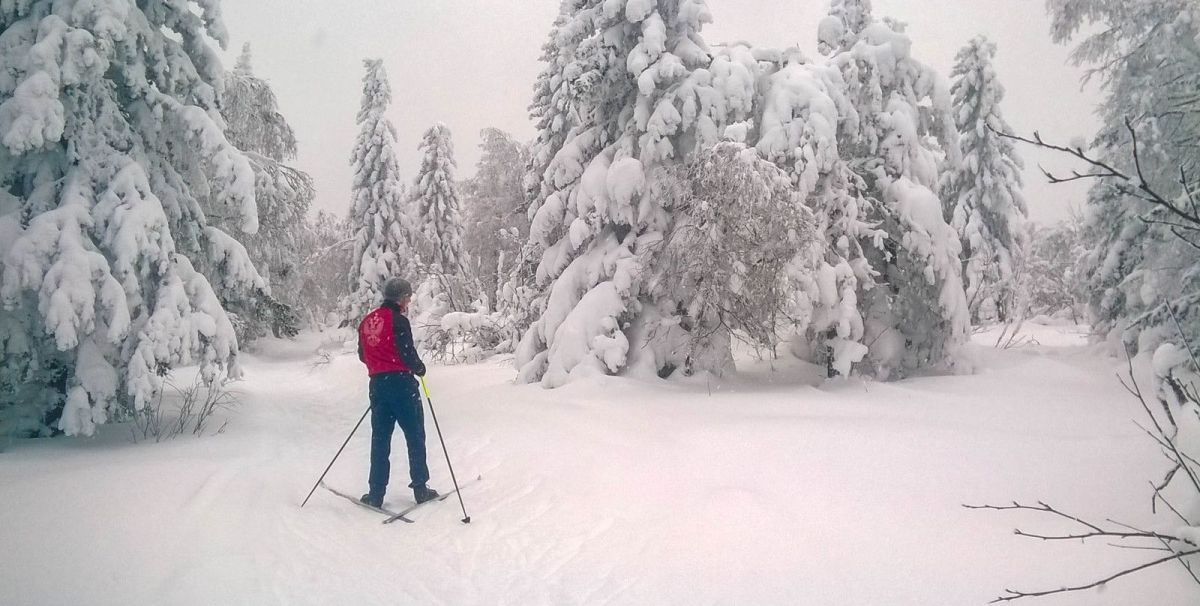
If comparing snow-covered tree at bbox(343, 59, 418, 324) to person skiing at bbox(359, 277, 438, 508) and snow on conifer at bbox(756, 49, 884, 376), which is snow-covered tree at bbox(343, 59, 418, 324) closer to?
snow on conifer at bbox(756, 49, 884, 376)

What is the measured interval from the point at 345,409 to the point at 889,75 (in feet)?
34.9

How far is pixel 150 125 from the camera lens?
779 cm

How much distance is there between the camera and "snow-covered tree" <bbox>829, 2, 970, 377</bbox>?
34.5 ft

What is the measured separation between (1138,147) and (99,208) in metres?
14.6

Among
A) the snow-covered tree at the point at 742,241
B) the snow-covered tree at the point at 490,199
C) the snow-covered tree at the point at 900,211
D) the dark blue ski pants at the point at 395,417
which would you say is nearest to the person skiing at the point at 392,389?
the dark blue ski pants at the point at 395,417

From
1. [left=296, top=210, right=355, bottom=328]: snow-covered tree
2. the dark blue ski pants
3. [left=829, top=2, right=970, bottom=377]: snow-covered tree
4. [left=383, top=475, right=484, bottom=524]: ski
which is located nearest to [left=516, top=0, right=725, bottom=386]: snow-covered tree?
[left=829, top=2, right=970, bottom=377]: snow-covered tree

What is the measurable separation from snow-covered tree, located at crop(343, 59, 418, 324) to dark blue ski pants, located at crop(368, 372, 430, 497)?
22701 millimetres

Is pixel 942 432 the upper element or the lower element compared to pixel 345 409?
upper

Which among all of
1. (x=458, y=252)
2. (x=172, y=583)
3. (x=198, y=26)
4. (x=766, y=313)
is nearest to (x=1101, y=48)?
(x=766, y=313)

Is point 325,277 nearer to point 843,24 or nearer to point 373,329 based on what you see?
point 843,24

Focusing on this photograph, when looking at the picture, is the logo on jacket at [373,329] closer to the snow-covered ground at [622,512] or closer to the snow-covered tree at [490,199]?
the snow-covered ground at [622,512]

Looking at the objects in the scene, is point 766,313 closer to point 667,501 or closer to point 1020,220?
point 667,501

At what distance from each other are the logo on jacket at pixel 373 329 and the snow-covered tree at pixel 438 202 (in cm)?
2469

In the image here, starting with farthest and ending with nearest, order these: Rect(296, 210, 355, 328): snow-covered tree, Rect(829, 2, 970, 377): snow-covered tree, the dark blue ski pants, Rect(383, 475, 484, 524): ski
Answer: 1. Rect(296, 210, 355, 328): snow-covered tree
2. Rect(829, 2, 970, 377): snow-covered tree
3. the dark blue ski pants
4. Rect(383, 475, 484, 524): ski
